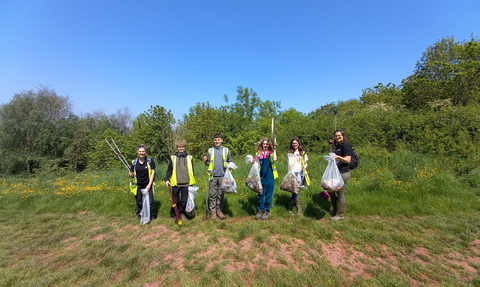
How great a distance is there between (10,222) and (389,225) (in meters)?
8.69

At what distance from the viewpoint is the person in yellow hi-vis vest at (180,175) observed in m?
4.79

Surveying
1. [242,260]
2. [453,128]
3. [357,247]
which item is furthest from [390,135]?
[242,260]

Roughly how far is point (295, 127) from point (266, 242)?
32.0ft

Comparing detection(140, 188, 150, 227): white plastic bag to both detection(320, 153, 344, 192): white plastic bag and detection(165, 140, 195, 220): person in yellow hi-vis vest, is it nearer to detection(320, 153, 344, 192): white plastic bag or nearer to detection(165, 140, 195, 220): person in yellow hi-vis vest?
detection(165, 140, 195, 220): person in yellow hi-vis vest

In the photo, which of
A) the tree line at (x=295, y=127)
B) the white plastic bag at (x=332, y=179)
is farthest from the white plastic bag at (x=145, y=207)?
the tree line at (x=295, y=127)

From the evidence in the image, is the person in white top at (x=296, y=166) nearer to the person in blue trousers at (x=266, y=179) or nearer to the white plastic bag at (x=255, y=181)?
the person in blue trousers at (x=266, y=179)

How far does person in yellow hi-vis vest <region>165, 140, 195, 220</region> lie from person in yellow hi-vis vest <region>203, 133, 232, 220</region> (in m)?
0.46

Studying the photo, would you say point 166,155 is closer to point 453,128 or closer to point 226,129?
point 226,129

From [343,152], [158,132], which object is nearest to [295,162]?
[343,152]

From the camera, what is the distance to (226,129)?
18.0m

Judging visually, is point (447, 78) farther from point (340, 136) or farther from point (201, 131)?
point (201, 131)

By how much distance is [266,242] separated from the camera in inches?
144

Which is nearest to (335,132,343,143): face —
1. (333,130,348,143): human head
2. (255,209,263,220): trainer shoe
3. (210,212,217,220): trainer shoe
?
(333,130,348,143): human head

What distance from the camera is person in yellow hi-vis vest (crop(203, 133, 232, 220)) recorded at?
15.6 feet
